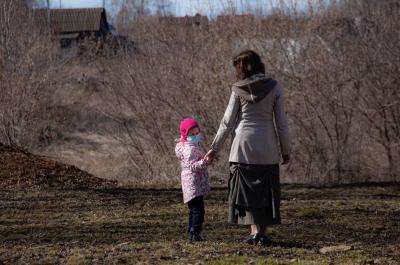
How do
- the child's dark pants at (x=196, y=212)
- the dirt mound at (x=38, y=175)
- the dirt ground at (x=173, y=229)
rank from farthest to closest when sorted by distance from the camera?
1. the dirt mound at (x=38, y=175)
2. the child's dark pants at (x=196, y=212)
3. the dirt ground at (x=173, y=229)

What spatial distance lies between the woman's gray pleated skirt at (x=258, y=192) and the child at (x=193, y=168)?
34cm

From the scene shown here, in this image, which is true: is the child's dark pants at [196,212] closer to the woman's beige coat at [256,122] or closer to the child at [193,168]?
the child at [193,168]

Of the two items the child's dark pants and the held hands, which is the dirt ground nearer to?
the child's dark pants

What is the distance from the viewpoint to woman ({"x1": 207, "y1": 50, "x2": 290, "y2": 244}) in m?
6.03

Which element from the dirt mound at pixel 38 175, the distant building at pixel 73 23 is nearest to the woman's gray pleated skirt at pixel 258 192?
the dirt mound at pixel 38 175

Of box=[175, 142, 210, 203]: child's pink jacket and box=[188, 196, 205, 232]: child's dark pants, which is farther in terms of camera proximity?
box=[188, 196, 205, 232]: child's dark pants

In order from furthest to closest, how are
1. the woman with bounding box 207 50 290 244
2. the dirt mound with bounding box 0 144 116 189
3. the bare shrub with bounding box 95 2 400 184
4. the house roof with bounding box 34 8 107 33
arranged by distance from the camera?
the house roof with bounding box 34 8 107 33 < the bare shrub with bounding box 95 2 400 184 < the dirt mound with bounding box 0 144 116 189 < the woman with bounding box 207 50 290 244

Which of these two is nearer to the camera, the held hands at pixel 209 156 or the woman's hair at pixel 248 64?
the woman's hair at pixel 248 64

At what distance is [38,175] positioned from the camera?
10906 millimetres

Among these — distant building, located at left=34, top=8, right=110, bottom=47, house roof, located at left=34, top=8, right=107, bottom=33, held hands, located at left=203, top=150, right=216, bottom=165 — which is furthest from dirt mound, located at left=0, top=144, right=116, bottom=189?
house roof, located at left=34, top=8, right=107, bottom=33

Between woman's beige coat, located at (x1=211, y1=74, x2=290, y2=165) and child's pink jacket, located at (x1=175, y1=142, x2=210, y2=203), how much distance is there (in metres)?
0.24

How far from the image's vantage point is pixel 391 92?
14.2 meters

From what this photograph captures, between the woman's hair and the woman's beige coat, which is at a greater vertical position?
the woman's hair

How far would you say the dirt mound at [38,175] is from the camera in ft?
34.9
